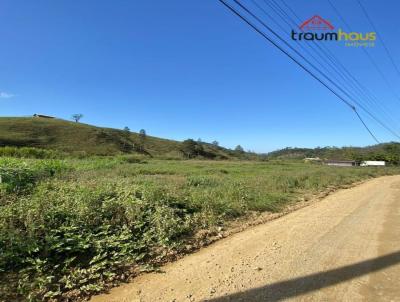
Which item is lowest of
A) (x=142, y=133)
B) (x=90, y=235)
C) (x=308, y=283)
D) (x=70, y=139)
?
(x=308, y=283)

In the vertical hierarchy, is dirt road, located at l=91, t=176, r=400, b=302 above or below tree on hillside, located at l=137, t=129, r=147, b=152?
below

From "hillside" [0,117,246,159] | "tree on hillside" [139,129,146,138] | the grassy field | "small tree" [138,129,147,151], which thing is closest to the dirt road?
the grassy field

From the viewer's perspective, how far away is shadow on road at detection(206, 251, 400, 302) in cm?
423

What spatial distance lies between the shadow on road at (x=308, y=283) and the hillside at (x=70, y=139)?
6949cm

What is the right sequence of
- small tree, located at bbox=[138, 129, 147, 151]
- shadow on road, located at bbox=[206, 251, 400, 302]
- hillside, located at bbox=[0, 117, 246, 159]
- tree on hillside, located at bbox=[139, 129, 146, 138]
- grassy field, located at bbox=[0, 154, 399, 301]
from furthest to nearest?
tree on hillside, located at bbox=[139, 129, 146, 138], small tree, located at bbox=[138, 129, 147, 151], hillside, located at bbox=[0, 117, 246, 159], grassy field, located at bbox=[0, 154, 399, 301], shadow on road, located at bbox=[206, 251, 400, 302]

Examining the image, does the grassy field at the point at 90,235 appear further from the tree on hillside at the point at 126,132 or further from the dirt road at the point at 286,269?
the tree on hillside at the point at 126,132

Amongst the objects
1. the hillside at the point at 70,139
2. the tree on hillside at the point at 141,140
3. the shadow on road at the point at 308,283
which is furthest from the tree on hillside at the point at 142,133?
the shadow on road at the point at 308,283

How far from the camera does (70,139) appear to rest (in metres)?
87.2

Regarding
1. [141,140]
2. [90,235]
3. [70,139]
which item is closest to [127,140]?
[141,140]

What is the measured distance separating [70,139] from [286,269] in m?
90.4

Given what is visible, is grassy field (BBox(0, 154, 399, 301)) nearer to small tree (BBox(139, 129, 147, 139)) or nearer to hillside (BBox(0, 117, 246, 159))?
hillside (BBox(0, 117, 246, 159))

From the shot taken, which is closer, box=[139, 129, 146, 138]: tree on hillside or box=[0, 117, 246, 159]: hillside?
box=[0, 117, 246, 159]: hillside

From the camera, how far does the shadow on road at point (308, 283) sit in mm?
4230

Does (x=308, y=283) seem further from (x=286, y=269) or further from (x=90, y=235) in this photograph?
(x=90, y=235)
